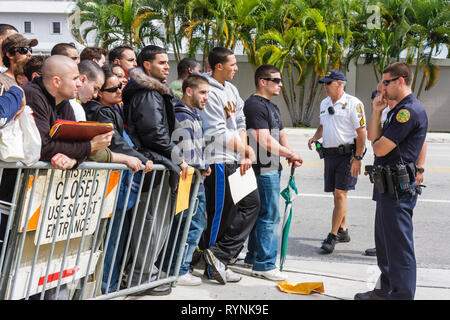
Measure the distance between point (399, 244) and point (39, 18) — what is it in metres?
55.4

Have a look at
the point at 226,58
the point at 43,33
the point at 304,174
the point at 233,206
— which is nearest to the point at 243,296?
the point at 233,206

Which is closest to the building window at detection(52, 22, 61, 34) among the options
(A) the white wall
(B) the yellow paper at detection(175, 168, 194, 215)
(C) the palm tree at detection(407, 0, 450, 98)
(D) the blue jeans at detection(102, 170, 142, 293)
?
(A) the white wall

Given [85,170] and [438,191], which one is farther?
[438,191]

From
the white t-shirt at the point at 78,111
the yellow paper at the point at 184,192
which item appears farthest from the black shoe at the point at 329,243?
the white t-shirt at the point at 78,111

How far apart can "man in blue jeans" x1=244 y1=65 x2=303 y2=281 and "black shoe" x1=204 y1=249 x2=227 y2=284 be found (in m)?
0.39

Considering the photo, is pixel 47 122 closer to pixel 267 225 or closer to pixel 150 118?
pixel 150 118

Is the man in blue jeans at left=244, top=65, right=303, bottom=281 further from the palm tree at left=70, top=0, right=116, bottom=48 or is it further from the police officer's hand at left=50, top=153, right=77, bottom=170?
the palm tree at left=70, top=0, right=116, bottom=48

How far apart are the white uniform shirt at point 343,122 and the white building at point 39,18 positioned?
50.0m

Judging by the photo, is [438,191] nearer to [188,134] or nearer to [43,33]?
[188,134]

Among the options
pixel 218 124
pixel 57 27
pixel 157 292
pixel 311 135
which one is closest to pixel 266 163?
pixel 218 124

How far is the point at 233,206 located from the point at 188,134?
0.76 m

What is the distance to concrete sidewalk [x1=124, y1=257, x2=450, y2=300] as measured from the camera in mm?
4457

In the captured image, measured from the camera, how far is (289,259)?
5773 millimetres

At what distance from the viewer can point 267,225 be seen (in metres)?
5.04
